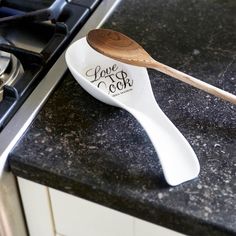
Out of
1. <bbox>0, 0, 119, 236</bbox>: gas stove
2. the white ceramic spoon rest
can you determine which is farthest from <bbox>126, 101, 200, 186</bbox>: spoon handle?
<bbox>0, 0, 119, 236</bbox>: gas stove

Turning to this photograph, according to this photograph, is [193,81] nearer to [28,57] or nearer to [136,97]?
[136,97]

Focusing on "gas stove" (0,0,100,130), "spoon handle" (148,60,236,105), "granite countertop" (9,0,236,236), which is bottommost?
"granite countertop" (9,0,236,236)

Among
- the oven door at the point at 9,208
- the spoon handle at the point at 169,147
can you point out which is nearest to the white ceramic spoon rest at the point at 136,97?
the spoon handle at the point at 169,147

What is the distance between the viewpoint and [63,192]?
63cm

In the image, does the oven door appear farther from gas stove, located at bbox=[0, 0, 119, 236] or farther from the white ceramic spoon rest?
the white ceramic spoon rest

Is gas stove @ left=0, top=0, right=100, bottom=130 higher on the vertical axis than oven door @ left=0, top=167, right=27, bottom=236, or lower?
higher

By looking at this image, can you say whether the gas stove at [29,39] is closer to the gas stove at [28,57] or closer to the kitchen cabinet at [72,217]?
the gas stove at [28,57]

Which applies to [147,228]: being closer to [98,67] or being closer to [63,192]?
[63,192]

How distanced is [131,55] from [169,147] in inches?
5.5

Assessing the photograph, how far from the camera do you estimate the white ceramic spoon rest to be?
0.60 m

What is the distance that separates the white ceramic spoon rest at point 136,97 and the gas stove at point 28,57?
3 cm

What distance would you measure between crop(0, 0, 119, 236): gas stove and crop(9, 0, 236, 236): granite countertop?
2 centimetres

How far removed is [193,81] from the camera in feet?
2.19

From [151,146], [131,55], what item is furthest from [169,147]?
[131,55]
